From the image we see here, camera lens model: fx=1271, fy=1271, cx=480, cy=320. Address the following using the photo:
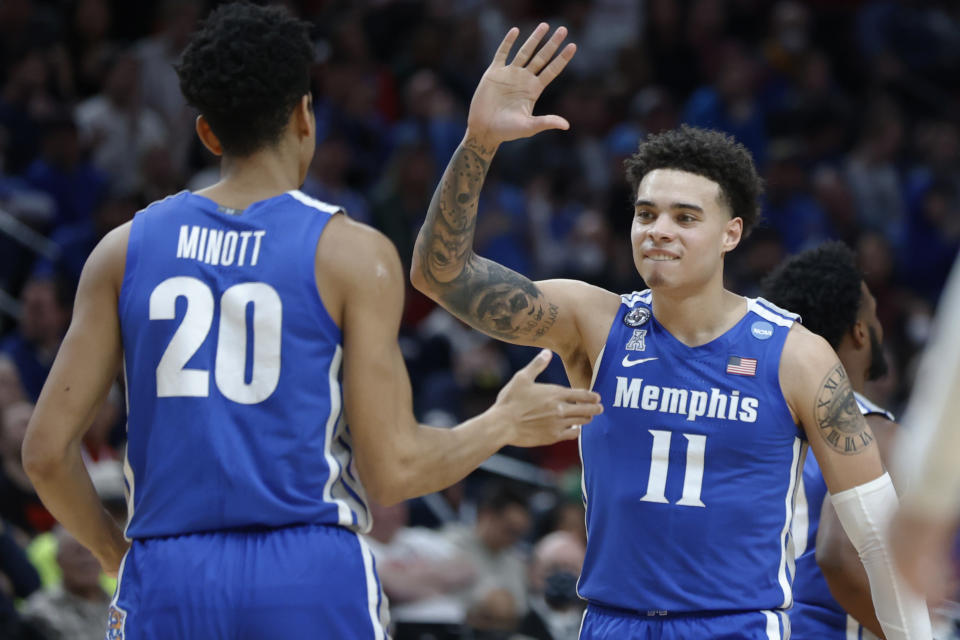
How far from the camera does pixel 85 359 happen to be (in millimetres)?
3381

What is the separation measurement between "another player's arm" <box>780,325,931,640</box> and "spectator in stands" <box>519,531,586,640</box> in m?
3.41

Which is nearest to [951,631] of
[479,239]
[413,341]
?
[413,341]

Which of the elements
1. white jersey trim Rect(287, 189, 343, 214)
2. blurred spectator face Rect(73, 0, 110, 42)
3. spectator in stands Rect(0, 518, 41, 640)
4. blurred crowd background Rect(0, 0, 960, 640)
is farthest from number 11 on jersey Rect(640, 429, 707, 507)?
blurred spectator face Rect(73, 0, 110, 42)

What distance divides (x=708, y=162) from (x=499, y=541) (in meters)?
4.18

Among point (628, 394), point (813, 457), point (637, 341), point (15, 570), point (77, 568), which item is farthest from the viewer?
Result: point (15, 570)

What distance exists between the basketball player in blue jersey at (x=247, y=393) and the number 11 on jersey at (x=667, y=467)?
83 cm

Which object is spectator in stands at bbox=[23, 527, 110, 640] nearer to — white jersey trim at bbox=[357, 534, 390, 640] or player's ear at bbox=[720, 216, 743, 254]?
white jersey trim at bbox=[357, 534, 390, 640]

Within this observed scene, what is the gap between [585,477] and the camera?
14.1ft

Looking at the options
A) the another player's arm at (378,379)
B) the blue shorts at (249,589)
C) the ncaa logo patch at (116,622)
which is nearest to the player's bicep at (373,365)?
the another player's arm at (378,379)

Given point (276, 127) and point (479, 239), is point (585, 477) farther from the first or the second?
point (479, 239)

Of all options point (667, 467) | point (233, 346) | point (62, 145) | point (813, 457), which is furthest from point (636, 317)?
point (62, 145)

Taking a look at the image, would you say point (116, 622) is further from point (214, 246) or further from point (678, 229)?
A: point (678, 229)

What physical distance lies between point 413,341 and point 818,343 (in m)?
6.36

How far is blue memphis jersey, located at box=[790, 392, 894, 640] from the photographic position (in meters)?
4.67
